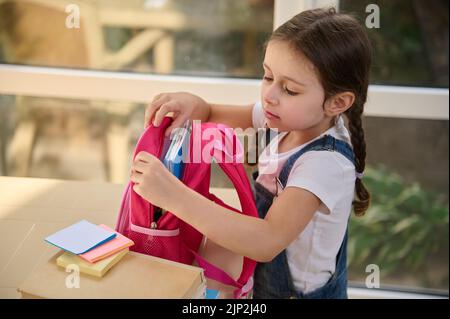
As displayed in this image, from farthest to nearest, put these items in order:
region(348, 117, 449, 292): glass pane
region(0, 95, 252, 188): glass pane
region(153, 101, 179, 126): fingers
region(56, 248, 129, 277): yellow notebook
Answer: region(0, 95, 252, 188): glass pane → region(348, 117, 449, 292): glass pane → region(153, 101, 179, 126): fingers → region(56, 248, 129, 277): yellow notebook

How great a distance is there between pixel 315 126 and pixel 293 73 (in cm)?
15

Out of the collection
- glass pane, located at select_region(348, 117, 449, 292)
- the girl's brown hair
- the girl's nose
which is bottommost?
glass pane, located at select_region(348, 117, 449, 292)

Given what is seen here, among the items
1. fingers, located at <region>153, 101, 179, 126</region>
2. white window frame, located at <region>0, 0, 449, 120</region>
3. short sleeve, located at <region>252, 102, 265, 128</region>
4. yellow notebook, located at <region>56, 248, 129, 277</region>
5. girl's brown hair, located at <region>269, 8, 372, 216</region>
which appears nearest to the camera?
yellow notebook, located at <region>56, 248, 129, 277</region>

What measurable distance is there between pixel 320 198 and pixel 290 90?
0.20 m

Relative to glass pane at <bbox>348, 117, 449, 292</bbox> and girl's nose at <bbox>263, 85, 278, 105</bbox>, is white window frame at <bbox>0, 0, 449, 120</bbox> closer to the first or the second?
glass pane at <bbox>348, 117, 449, 292</bbox>

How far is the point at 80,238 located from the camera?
0.90 metres

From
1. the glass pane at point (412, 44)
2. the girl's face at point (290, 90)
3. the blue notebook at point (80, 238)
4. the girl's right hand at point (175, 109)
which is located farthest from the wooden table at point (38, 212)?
the glass pane at point (412, 44)

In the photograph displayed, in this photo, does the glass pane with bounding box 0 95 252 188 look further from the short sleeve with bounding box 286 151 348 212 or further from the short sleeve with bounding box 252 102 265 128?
the short sleeve with bounding box 286 151 348 212

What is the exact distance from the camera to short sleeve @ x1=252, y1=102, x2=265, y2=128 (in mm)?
1246

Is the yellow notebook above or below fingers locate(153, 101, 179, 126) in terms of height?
below

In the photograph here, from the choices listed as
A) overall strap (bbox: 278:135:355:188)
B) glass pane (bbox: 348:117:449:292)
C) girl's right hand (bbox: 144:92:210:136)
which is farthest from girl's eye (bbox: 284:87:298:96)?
glass pane (bbox: 348:117:449:292)

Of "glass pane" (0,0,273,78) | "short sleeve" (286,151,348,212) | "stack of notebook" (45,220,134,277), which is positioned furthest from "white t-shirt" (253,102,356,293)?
"glass pane" (0,0,273,78)

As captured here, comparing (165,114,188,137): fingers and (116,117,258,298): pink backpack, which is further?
(165,114,188,137): fingers
